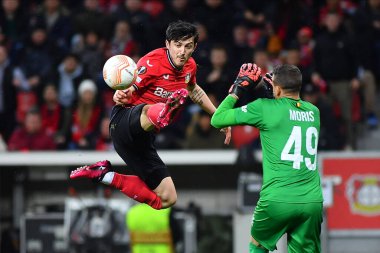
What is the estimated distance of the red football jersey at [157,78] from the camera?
973 centimetres

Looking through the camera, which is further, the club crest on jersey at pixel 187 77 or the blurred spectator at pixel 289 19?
the blurred spectator at pixel 289 19

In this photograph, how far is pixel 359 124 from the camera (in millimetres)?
15406

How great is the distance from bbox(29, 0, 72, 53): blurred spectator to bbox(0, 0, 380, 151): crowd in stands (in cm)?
2

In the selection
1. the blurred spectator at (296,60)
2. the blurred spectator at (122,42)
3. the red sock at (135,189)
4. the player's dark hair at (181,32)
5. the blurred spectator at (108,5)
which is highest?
the blurred spectator at (108,5)

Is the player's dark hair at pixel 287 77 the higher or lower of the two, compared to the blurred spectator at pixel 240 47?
lower

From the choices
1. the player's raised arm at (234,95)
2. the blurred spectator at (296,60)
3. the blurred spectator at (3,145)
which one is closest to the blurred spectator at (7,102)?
the blurred spectator at (3,145)

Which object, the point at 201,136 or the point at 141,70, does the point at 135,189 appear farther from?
the point at 201,136

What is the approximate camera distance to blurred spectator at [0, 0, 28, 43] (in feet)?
55.1

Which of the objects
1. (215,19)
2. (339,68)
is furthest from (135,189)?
(215,19)

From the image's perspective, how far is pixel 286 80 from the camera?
9078mm

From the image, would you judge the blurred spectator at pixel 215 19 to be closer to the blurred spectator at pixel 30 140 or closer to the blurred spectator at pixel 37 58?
the blurred spectator at pixel 37 58

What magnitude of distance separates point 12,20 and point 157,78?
7.59 meters

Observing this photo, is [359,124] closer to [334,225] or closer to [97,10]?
[334,225]

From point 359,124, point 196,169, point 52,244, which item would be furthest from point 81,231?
point 359,124
